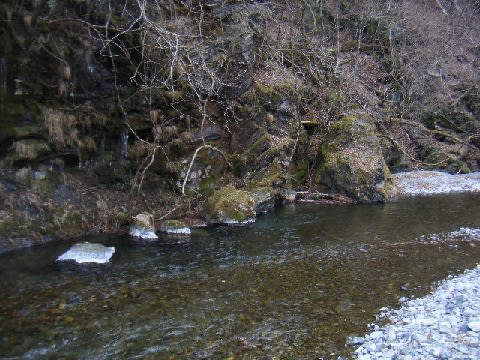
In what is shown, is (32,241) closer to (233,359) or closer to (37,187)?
(37,187)

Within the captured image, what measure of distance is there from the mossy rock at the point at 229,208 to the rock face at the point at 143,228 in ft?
7.27

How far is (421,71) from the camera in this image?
90.6ft

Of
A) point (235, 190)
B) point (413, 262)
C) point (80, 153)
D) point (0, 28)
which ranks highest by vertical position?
point (0, 28)

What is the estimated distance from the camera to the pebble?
17.4ft

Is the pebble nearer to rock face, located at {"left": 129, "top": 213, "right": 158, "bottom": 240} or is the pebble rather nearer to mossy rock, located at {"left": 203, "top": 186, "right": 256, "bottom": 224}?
rock face, located at {"left": 129, "top": 213, "right": 158, "bottom": 240}

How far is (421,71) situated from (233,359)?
26.5 meters

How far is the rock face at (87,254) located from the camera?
32.4ft

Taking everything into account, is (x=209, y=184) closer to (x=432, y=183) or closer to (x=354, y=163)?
(x=354, y=163)

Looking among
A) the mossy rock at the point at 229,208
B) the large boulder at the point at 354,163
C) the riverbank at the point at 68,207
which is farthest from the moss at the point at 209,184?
the large boulder at the point at 354,163

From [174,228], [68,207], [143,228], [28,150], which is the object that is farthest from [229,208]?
[28,150]

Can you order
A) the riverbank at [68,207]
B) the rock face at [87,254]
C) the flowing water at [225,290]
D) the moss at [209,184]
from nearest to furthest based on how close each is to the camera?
the flowing water at [225,290] → the rock face at [87,254] → the riverbank at [68,207] → the moss at [209,184]

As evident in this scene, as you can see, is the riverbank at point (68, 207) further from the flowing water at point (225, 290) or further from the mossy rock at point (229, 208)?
the flowing water at point (225, 290)

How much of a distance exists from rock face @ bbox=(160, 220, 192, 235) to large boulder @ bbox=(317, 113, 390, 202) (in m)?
7.72

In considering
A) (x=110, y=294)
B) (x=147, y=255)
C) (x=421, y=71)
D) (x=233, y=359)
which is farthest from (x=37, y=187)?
(x=421, y=71)
